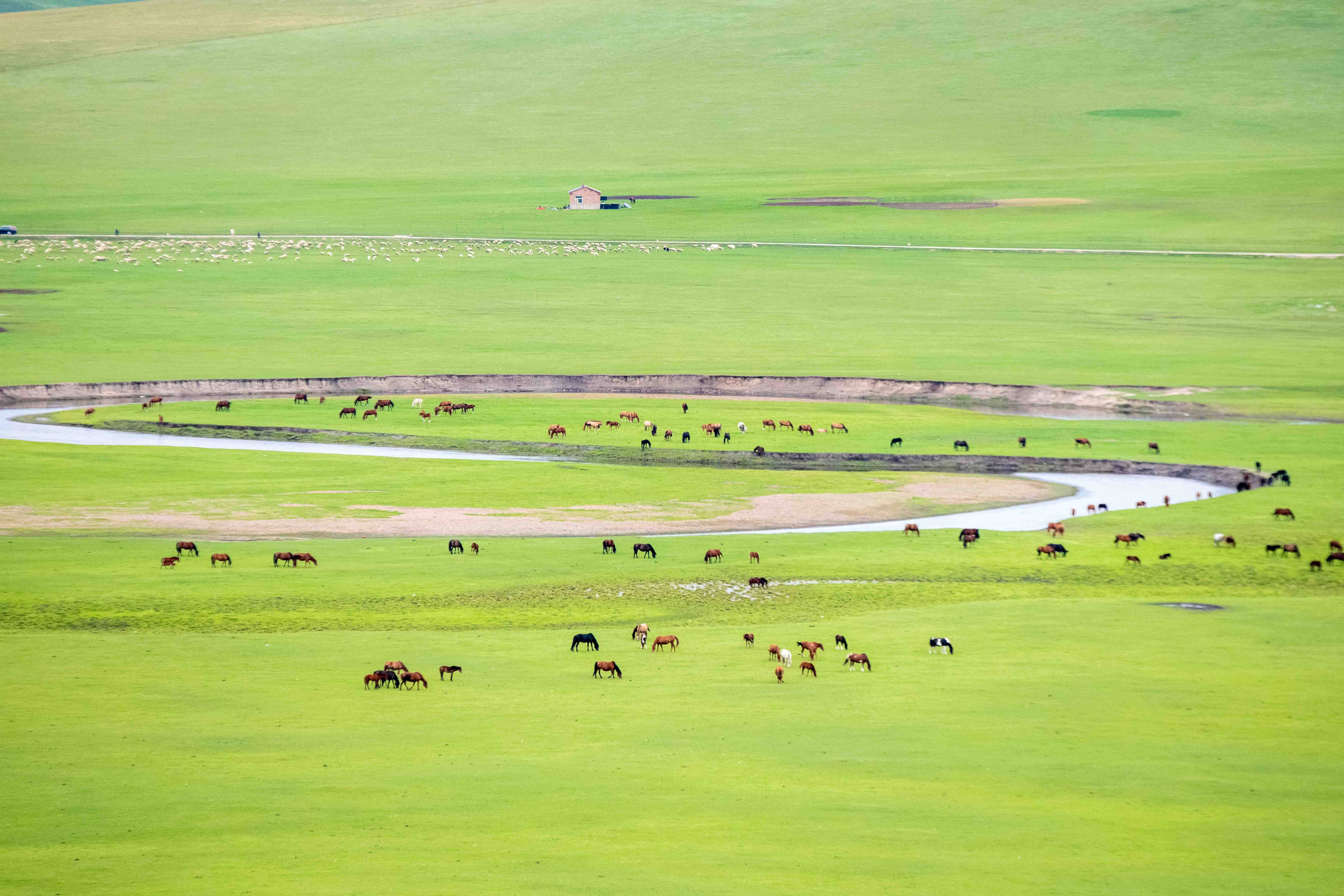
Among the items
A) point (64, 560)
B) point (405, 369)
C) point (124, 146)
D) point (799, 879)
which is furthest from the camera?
point (124, 146)

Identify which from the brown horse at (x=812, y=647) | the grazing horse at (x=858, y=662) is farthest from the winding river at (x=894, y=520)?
the grazing horse at (x=858, y=662)

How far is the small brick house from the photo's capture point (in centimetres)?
11506

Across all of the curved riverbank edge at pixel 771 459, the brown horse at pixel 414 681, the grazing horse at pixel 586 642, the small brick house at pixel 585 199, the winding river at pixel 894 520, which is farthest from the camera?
the small brick house at pixel 585 199

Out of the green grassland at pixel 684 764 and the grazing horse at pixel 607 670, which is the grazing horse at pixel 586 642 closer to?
the green grassland at pixel 684 764

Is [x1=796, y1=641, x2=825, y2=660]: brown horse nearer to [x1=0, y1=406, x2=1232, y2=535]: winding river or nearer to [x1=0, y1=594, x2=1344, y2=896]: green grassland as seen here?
[x1=0, y1=594, x2=1344, y2=896]: green grassland

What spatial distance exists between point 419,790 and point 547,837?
7.20 ft

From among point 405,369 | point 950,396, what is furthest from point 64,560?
point 950,396

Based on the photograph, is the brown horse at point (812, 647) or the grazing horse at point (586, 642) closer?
the brown horse at point (812, 647)

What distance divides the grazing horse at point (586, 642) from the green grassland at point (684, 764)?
0.23m

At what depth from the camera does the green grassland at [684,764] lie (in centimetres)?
1611

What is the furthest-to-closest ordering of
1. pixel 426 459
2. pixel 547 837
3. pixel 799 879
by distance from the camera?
pixel 426 459 → pixel 547 837 → pixel 799 879

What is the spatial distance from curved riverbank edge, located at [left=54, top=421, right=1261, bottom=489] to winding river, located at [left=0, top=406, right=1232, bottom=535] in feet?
0.84

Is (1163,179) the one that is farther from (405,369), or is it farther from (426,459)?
(426,459)

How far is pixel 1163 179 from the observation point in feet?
387
